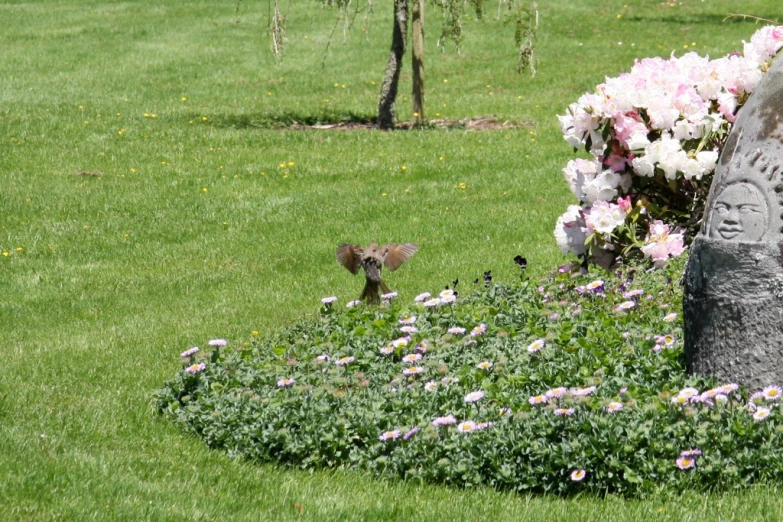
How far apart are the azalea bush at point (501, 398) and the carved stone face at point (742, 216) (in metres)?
0.66

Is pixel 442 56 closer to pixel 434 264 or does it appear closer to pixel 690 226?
pixel 434 264

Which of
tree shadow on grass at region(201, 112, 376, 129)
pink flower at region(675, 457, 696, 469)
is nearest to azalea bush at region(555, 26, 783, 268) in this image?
pink flower at region(675, 457, 696, 469)

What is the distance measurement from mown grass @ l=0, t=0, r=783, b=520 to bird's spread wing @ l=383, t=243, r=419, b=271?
1.04m

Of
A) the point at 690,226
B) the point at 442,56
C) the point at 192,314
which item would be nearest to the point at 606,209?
the point at 690,226

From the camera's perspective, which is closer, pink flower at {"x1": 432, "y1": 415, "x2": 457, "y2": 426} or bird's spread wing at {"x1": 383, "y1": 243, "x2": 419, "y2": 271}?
pink flower at {"x1": 432, "y1": 415, "x2": 457, "y2": 426}

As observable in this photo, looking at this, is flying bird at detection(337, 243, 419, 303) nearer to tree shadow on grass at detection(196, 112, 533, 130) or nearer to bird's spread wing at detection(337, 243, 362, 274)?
bird's spread wing at detection(337, 243, 362, 274)

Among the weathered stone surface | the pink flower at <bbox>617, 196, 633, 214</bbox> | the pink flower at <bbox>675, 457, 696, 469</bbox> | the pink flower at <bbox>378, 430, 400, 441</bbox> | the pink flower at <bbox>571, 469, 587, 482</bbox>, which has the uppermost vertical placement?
the weathered stone surface

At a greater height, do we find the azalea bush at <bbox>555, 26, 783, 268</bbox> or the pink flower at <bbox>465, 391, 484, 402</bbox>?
the azalea bush at <bbox>555, 26, 783, 268</bbox>

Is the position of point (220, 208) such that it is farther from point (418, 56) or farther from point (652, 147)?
point (652, 147)

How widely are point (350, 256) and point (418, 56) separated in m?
7.96

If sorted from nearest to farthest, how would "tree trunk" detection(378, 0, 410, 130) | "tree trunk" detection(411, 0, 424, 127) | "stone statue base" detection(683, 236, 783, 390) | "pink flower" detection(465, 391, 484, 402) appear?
"stone statue base" detection(683, 236, 783, 390)
"pink flower" detection(465, 391, 484, 402)
"tree trunk" detection(411, 0, 424, 127)
"tree trunk" detection(378, 0, 410, 130)

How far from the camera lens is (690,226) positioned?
7.21 meters

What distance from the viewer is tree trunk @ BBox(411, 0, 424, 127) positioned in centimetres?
1462

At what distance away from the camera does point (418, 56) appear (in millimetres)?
14797
